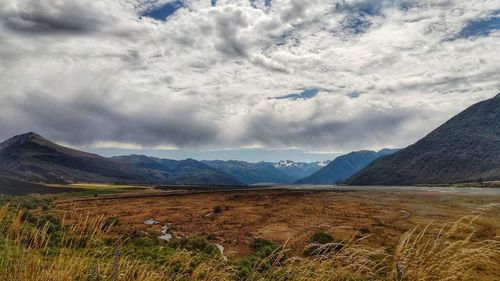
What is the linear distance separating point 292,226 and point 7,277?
38.4 meters

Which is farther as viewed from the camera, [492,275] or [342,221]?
[342,221]

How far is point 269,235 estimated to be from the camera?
36.5 meters

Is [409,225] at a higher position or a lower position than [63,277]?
lower

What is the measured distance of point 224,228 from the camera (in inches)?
1666

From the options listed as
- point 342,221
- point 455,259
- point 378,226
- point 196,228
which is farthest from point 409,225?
point 455,259

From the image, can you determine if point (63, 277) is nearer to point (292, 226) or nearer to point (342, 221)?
point (292, 226)

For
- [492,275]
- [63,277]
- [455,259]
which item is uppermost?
[455,259]

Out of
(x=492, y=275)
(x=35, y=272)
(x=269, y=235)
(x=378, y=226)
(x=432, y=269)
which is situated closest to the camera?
(x=432, y=269)

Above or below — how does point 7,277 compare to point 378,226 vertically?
above

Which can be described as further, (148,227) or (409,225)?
(148,227)

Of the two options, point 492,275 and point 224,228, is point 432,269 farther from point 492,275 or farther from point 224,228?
point 224,228

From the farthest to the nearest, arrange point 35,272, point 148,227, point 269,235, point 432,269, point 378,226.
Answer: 1. point 148,227
2. point 378,226
3. point 269,235
4. point 35,272
5. point 432,269

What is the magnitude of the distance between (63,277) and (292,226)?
38.1 metres

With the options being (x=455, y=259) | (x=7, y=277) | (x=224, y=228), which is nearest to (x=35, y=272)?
(x=7, y=277)
